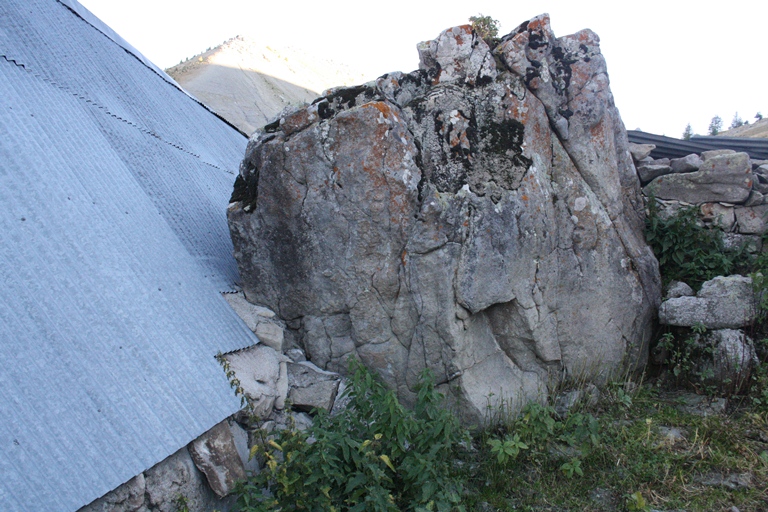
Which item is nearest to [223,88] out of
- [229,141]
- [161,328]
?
[229,141]

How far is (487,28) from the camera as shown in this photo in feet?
17.1

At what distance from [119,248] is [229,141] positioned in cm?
442

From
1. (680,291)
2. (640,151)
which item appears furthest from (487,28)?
(680,291)

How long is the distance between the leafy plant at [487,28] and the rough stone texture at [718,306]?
3.26 meters

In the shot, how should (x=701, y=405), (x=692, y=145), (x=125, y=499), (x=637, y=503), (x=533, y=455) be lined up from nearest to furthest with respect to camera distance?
(x=125, y=499) < (x=637, y=503) < (x=533, y=455) < (x=701, y=405) < (x=692, y=145)

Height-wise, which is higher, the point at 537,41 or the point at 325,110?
the point at 537,41

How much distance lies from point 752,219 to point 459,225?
3.73 metres

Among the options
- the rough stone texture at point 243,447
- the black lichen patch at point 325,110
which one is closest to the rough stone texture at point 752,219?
the black lichen patch at point 325,110

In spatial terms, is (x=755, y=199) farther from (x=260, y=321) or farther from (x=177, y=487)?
(x=177, y=487)

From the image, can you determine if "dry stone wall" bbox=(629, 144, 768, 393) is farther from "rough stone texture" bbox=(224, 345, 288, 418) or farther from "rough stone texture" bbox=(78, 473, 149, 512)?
"rough stone texture" bbox=(78, 473, 149, 512)

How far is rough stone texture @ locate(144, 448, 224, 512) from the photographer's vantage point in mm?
2980

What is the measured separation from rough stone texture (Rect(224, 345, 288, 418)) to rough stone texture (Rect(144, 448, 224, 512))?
0.64 metres

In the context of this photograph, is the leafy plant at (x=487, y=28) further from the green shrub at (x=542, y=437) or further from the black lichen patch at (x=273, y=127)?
the green shrub at (x=542, y=437)

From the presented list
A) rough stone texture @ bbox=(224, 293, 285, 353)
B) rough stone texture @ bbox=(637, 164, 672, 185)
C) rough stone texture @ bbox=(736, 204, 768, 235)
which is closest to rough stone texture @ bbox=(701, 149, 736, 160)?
rough stone texture @ bbox=(637, 164, 672, 185)
